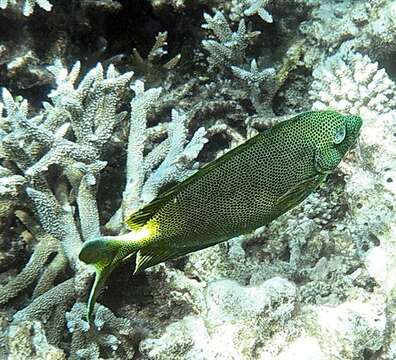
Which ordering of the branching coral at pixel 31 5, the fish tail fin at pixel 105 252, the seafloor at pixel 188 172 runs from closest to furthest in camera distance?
the fish tail fin at pixel 105 252 < the seafloor at pixel 188 172 < the branching coral at pixel 31 5

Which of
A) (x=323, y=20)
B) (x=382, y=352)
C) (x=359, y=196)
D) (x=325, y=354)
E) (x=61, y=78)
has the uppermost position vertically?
(x=61, y=78)

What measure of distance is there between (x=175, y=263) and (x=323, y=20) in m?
2.17

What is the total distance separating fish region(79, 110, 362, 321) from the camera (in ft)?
5.62

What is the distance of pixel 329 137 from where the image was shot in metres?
1.77

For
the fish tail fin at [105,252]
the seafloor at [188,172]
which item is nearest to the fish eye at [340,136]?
the fish tail fin at [105,252]

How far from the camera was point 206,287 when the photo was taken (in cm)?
257

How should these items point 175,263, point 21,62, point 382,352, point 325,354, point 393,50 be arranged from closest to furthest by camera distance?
point 325,354 → point 382,352 → point 175,263 → point 21,62 → point 393,50

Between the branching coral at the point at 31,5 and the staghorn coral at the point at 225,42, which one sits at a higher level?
the branching coral at the point at 31,5

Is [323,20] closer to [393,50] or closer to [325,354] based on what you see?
[393,50]

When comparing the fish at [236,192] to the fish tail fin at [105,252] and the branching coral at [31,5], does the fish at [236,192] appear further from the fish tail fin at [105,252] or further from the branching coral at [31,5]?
the branching coral at [31,5]

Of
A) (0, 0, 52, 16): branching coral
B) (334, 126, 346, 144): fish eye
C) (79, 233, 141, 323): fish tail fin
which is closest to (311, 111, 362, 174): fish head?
(334, 126, 346, 144): fish eye

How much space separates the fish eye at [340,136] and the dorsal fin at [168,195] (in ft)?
0.86

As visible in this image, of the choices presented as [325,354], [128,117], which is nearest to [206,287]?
[325,354]

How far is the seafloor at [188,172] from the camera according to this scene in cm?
242
